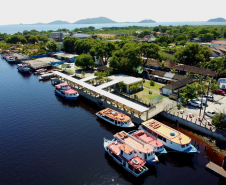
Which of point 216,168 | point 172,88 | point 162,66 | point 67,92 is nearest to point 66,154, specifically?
point 216,168

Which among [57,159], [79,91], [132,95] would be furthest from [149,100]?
[57,159]

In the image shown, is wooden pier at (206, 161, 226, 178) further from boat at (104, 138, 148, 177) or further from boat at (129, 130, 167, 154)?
boat at (104, 138, 148, 177)

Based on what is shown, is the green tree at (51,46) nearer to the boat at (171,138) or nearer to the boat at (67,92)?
the boat at (67,92)

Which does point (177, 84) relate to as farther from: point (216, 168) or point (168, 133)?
point (216, 168)

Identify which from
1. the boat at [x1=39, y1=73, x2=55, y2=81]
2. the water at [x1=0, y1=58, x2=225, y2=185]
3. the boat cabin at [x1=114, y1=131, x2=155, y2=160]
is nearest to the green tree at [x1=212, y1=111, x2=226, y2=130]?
the water at [x1=0, y1=58, x2=225, y2=185]

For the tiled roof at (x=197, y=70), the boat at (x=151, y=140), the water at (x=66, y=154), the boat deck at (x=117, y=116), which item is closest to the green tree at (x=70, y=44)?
the water at (x=66, y=154)

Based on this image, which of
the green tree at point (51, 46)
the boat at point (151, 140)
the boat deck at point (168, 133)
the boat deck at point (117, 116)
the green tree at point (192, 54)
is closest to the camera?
the boat at point (151, 140)
